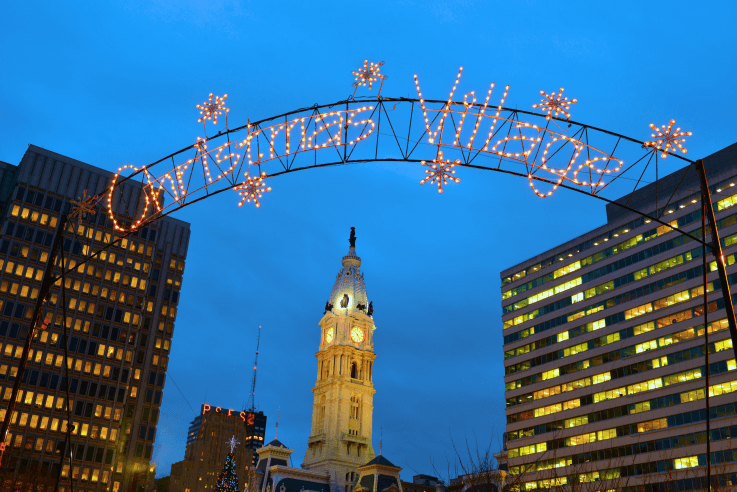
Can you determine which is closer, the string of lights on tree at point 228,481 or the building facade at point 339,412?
the string of lights on tree at point 228,481

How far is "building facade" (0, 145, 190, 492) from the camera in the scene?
358ft

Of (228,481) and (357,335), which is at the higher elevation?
(357,335)

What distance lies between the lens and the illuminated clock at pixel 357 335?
156 metres

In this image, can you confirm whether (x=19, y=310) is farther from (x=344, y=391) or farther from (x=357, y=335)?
(x=357, y=335)

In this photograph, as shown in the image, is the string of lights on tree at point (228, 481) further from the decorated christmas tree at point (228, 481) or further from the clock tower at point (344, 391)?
the clock tower at point (344, 391)

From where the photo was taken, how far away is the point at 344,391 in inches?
5876

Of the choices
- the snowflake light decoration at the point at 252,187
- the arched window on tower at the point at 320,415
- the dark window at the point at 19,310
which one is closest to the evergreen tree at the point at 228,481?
the dark window at the point at 19,310

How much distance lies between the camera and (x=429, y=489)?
137 m

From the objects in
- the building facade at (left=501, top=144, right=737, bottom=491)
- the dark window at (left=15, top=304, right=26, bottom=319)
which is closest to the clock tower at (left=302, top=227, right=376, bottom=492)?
the building facade at (left=501, top=144, right=737, bottom=491)

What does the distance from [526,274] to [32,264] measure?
281 ft

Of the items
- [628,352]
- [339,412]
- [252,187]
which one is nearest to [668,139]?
[252,187]

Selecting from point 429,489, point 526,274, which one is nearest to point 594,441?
point 526,274

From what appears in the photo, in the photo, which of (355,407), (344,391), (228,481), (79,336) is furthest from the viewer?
(355,407)

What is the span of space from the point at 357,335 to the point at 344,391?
1371 cm
